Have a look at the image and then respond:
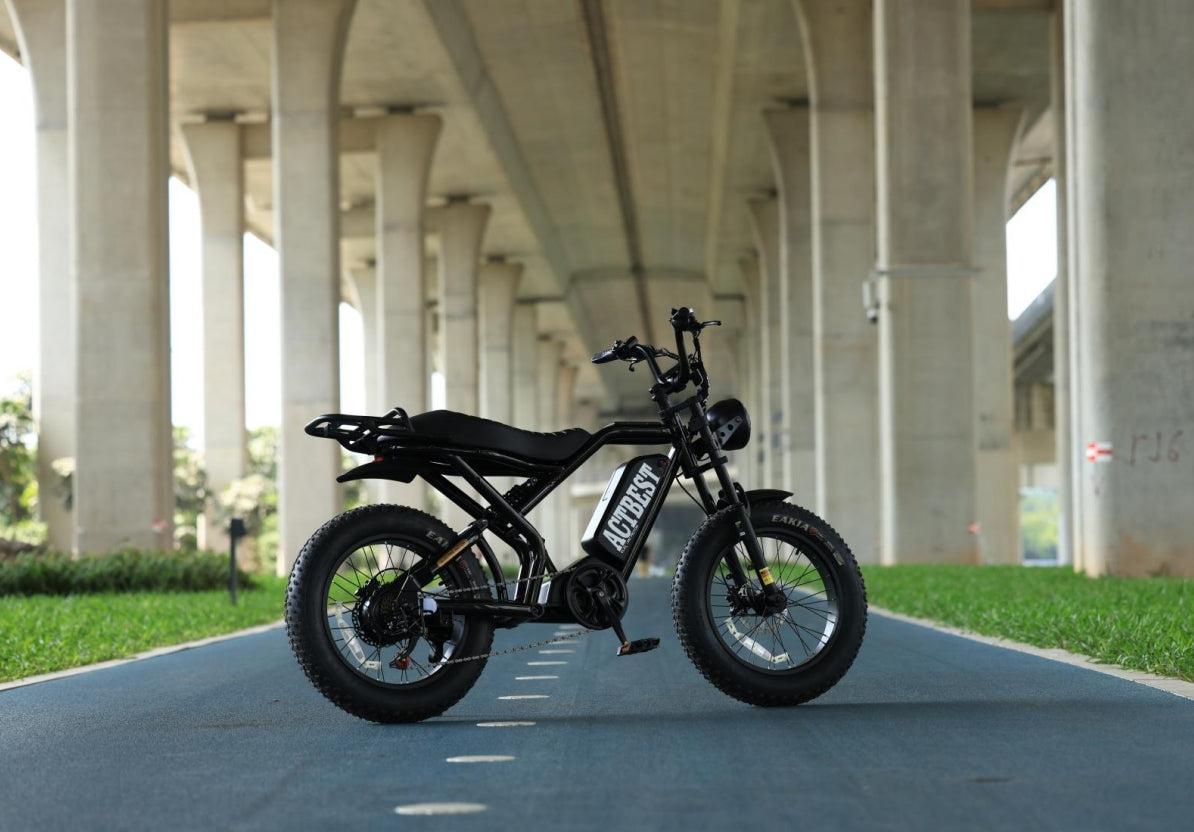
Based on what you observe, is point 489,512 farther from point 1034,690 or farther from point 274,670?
point 274,670

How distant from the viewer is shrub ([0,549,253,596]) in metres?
20.5

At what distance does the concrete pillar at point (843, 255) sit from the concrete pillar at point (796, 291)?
7.47 m

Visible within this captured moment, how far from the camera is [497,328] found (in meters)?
75.4

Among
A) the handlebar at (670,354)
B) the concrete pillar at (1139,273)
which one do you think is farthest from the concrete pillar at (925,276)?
the handlebar at (670,354)

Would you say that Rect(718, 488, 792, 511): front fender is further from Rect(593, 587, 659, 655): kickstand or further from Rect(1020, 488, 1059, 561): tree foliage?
Rect(1020, 488, 1059, 561): tree foliage

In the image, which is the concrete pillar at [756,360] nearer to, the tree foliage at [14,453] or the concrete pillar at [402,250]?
the concrete pillar at [402,250]

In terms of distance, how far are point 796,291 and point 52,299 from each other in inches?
894

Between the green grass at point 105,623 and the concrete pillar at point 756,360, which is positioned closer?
the green grass at point 105,623

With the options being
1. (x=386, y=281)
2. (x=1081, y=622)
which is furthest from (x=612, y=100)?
(x=1081, y=622)

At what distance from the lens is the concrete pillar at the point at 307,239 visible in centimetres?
3606

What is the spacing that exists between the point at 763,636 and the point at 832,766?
79.4 inches

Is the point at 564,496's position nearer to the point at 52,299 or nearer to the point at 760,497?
the point at 52,299

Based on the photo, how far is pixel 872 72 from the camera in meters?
38.3

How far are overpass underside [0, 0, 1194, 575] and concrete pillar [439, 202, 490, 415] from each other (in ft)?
0.46
